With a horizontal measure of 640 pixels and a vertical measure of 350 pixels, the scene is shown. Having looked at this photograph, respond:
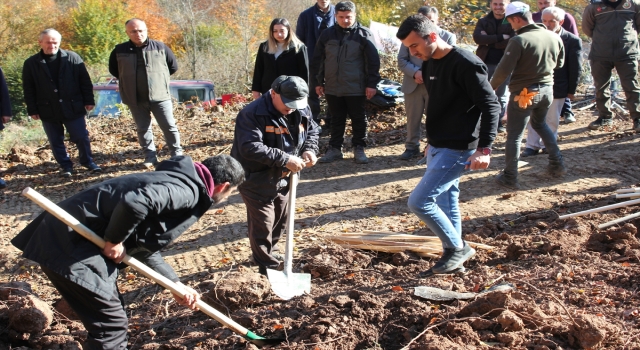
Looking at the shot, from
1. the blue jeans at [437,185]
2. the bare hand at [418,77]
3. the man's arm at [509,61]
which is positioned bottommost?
the blue jeans at [437,185]

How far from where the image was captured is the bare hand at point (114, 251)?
10.8 ft

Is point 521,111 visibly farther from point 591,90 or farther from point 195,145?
point 591,90

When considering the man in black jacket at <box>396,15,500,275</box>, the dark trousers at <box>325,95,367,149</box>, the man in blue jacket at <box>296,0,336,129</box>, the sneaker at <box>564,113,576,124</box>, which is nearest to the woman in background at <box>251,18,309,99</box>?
the dark trousers at <box>325,95,367,149</box>

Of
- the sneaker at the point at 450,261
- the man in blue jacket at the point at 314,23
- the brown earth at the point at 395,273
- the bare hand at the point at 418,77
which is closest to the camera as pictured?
the brown earth at the point at 395,273

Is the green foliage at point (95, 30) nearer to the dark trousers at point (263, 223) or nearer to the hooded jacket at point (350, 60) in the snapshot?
the hooded jacket at point (350, 60)

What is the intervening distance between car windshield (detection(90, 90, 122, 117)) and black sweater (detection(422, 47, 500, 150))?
9712 millimetres

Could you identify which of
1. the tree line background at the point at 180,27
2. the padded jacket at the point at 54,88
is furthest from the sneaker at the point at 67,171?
the tree line background at the point at 180,27

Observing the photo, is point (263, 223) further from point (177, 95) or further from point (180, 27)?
point (180, 27)

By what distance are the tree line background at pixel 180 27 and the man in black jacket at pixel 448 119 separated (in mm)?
13813

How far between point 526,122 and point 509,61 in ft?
2.45

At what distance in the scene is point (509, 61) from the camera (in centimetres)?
626

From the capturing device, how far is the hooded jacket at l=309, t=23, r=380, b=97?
7.66m

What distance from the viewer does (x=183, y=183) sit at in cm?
341

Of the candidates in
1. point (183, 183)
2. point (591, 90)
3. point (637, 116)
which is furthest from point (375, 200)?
point (591, 90)
